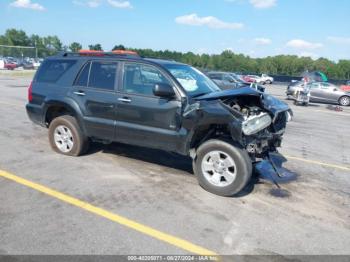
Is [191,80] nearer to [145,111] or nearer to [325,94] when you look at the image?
[145,111]

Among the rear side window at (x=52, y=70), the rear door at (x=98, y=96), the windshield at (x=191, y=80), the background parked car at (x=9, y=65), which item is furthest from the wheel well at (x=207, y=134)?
the background parked car at (x=9, y=65)

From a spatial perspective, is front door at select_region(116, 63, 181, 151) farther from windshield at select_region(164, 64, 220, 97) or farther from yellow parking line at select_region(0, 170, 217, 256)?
Result: yellow parking line at select_region(0, 170, 217, 256)

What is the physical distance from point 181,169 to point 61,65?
2944mm

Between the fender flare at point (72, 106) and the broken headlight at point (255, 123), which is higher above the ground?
the broken headlight at point (255, 123)

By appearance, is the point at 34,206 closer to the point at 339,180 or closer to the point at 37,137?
the point at 37,137

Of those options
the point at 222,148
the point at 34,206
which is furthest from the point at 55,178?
the point at 222,148

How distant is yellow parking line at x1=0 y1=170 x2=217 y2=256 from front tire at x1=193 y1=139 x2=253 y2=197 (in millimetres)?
1337

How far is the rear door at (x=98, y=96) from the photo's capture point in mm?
5539

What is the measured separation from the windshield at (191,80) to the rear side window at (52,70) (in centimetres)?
200

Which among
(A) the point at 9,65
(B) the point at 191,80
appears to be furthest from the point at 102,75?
(A) the point at 9,65

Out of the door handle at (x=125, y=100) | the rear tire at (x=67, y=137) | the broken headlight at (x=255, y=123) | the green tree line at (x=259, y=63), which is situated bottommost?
the rear tire at (x=67, y=137)

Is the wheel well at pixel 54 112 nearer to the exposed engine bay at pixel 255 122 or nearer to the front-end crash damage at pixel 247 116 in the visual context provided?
the front-end crash damage at pixel 247 116

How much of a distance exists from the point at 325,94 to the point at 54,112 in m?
19.4

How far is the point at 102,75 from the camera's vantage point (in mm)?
5727
